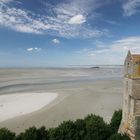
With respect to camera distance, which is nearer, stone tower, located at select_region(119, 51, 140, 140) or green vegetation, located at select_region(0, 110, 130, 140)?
stone tower, located at select_region(119, 51, 140, 140)

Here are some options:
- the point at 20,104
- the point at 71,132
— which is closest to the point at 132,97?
the point at 71,132

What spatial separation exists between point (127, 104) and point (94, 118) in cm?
452

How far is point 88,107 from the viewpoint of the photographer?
50.7 meters

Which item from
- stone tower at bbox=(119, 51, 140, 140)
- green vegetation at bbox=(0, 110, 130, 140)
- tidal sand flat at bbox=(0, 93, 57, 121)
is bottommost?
tidal sand flat at bbox=(0, 93, 57, 121)

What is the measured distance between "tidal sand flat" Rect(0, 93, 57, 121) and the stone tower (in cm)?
2283

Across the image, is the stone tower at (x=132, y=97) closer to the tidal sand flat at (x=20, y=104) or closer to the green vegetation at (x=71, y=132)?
the green vegetation at (x=71, y=132)

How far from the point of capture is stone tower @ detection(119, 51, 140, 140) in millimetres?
23938

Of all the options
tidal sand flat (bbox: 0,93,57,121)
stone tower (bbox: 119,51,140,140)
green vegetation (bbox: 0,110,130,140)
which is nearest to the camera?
stone tower (bbox: 119,51,140,140)

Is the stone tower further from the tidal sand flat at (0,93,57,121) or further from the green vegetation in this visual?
the tidal sand flat at (0,93,57,121)

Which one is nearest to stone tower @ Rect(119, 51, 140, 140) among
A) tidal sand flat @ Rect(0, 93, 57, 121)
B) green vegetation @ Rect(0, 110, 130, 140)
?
green vegetation @ Rect(0, 110, 130, 140)

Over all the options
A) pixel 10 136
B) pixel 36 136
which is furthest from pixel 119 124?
pixel 10 136

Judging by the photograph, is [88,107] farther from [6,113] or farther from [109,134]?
[109,134]

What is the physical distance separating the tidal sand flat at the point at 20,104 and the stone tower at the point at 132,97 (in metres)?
22.8

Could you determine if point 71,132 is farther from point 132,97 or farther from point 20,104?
point 20,104
